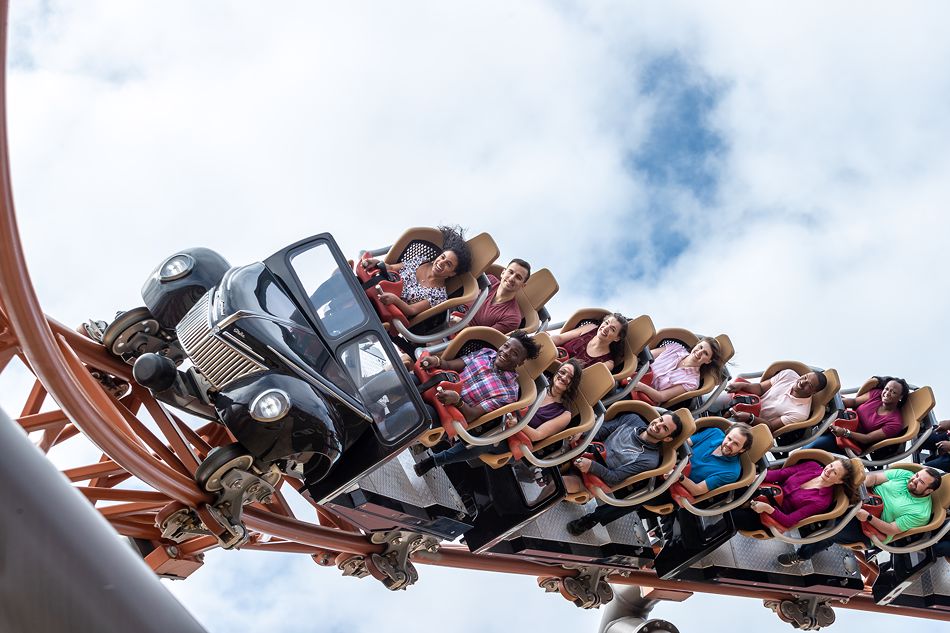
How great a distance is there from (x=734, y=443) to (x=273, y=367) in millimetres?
2913

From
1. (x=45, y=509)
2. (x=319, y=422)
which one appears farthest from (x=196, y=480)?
(x=45, y=509)

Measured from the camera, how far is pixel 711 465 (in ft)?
21.2

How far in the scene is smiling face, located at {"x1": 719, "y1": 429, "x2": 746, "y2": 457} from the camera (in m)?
6.37

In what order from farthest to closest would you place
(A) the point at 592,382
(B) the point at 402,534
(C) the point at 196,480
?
(B) the point at 402,534
(A) the point at 592,382
(C) the point at 196,480

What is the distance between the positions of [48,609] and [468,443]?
4.67 metres

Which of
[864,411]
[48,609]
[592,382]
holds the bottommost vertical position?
[864,411]

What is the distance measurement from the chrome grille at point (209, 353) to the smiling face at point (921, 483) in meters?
4.71

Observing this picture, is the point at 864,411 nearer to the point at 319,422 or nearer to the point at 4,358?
the point at 319,422

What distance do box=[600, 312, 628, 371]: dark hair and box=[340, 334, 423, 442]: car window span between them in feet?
6.20

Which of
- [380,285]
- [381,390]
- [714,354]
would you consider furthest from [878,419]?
[381,390]

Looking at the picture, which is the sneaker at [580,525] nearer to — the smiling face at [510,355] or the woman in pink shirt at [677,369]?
the woman in pink shirt at [677,369]

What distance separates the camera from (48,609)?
30.2 inches

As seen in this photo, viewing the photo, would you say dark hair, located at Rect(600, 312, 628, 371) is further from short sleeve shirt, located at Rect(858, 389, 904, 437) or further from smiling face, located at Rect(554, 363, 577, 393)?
short sleeve shirt, located at Rect(858, 389, 904, 437)

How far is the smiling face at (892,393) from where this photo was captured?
788cm
